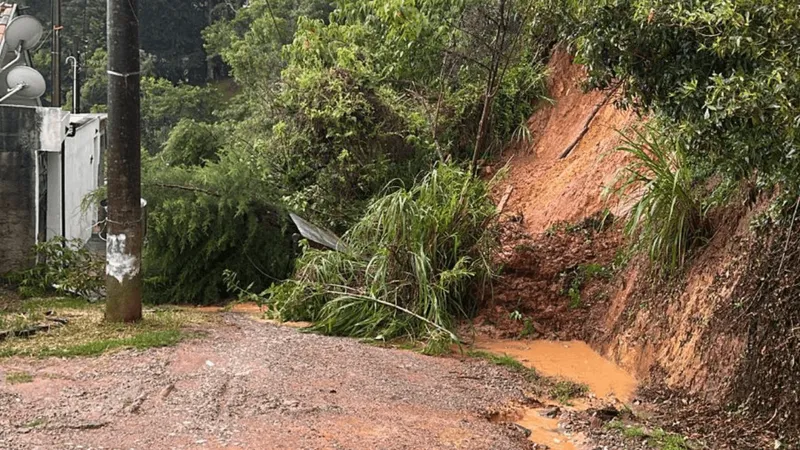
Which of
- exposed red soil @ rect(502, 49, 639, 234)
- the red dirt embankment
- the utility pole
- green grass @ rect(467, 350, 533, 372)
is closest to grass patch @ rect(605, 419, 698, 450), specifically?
the red dirt embankment


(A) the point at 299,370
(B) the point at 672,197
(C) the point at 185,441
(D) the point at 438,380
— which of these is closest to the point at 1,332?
(A) the point at 299,370

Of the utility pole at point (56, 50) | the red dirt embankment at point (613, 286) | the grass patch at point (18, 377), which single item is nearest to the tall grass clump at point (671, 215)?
the red dirt embankment at point (613, 286)

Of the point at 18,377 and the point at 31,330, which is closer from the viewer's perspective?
the point at 18,377

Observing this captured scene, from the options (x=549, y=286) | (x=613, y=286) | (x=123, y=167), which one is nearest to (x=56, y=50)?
(x=123, y=167)

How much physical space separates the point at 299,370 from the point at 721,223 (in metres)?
3.99

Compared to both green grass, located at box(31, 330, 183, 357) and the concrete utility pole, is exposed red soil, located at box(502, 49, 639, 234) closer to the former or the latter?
the concrete utility pole

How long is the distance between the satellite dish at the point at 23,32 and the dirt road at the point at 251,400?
351 inches

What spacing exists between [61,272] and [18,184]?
5.44ft

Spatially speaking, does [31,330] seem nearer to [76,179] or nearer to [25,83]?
[76,179]

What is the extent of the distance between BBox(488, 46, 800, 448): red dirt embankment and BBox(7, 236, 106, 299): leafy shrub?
4.92 metres

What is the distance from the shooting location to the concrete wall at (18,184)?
10.5m

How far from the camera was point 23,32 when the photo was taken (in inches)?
512

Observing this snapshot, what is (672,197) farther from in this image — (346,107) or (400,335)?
(346,107)

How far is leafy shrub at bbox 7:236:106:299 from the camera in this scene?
9.46 m
